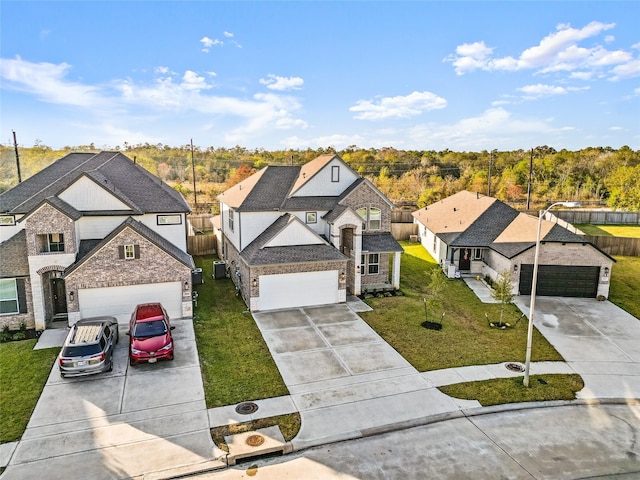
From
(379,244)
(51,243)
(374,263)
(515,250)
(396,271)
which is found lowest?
(396,271)

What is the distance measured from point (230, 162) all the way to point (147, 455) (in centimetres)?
6887

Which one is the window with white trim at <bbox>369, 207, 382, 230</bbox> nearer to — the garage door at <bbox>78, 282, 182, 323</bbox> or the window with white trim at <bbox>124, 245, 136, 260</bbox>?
the garage door at <bbox>78, 282, 182, 323</bbox>

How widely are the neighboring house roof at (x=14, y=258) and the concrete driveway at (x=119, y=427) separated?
230 inches

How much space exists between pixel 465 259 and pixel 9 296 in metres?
26.0

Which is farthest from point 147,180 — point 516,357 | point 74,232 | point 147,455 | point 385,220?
point 516,357

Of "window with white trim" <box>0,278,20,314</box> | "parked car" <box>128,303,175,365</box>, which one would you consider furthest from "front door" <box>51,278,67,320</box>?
"parked car" <box>128,303,175,365</box>

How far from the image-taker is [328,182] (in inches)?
1019

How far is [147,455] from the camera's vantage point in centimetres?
1077

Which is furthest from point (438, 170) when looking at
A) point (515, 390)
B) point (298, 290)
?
point (515, 390)

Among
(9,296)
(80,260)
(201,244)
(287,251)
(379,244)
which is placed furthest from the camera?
(201,244)

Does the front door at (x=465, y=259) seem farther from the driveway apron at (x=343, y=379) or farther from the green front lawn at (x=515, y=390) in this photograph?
the green front lawn at (x=515, y=390)

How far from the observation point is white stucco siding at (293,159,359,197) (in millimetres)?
25641

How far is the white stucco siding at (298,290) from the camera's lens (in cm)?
2147

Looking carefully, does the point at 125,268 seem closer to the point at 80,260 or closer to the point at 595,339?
the point at 80,260
